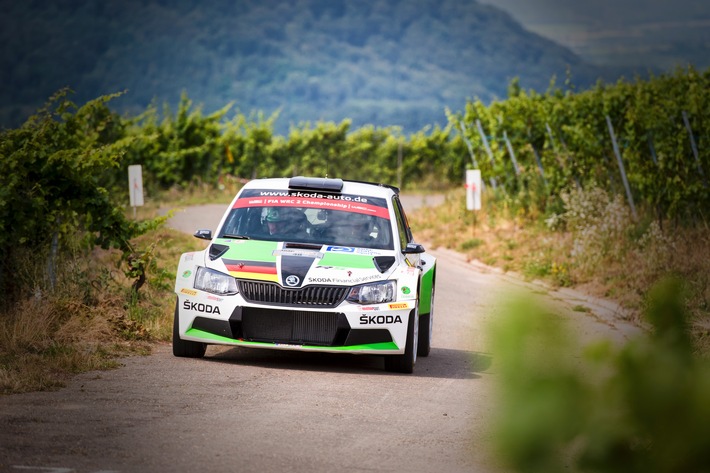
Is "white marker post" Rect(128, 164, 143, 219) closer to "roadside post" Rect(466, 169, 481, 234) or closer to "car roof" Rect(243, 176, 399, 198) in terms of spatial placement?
"roadside post" Rect(466, 169, 481, 234)

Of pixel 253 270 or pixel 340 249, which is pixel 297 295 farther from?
pixel 340 249

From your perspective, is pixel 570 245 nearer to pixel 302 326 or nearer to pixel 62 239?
pixel 62 239

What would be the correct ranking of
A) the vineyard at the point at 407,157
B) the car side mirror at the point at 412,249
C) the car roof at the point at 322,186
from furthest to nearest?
1. the vineyard at the point at 407,157
2. the car roof at the point at 322,186
3. the car side mirror at the point at 412,249

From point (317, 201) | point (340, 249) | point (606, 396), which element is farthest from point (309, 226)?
point (606, 396)

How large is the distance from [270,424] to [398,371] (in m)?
3.17

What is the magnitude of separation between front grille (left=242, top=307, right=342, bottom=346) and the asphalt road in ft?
1.10

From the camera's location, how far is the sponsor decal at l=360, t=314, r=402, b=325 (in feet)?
35.8

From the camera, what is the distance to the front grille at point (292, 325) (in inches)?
428

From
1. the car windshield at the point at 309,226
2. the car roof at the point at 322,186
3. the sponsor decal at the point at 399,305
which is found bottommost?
the sponsor decal at the point at 399,305

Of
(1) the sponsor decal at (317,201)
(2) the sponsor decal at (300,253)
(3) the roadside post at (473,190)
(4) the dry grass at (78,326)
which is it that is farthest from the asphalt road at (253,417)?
(3) the roadside post at (473,190)

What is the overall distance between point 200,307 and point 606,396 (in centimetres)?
907

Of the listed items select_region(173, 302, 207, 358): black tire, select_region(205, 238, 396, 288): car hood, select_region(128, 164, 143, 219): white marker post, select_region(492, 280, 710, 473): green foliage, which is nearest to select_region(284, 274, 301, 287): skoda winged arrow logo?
select_region(205, 238, 396, 288): car hood

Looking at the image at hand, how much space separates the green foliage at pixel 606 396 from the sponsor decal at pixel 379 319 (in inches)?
340

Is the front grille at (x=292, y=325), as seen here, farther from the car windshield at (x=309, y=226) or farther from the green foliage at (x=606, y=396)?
the green foliage at (x=606, y=396)
